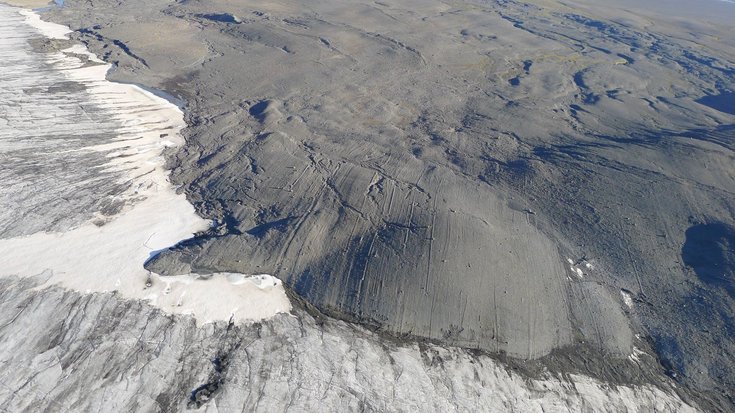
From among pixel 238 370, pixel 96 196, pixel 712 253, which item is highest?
pixel 712 253

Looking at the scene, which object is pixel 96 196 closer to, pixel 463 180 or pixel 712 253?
pixel 463 180

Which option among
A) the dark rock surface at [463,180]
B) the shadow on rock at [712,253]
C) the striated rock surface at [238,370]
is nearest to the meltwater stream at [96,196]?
the striated rock surface at [238,370]

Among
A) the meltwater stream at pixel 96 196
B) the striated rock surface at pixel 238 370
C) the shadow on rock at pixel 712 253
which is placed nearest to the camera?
the striated rock surface at pixel 238 370

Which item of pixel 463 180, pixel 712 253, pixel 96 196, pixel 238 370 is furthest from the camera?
pixel 463 180

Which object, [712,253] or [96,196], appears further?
[96,196]

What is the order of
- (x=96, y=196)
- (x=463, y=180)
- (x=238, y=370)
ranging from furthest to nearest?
(x=463, y=180)
(x=96, y=196)
(x=238, y=370)

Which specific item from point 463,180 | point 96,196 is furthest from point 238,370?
point 463,180

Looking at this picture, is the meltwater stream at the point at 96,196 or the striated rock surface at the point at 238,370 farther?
the meltwater stream at the point at 96,196

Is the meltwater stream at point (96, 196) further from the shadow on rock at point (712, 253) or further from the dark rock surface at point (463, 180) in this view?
the shadow on rock at point (712, 253)

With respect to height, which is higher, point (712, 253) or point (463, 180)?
point (463, 180)
